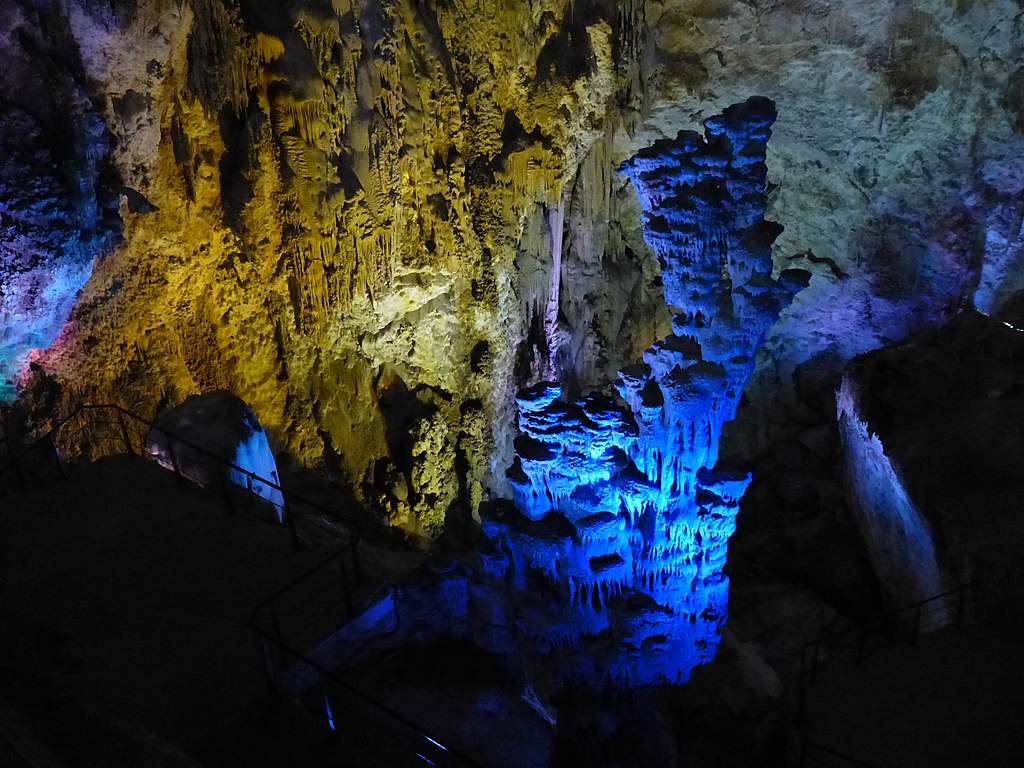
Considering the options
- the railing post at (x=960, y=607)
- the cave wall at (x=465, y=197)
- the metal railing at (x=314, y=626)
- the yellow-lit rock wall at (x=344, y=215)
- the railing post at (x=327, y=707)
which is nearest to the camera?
the railing post at (x=327, y=707)

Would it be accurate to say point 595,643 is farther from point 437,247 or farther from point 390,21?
point 390,21

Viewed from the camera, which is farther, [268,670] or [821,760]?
[821,760]

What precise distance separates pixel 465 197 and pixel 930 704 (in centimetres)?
801

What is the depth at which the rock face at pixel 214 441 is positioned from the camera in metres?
7.31

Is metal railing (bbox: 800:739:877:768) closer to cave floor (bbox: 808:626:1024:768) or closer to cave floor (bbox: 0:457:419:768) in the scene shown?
cave floor (bbox: 808:626:1024:768)

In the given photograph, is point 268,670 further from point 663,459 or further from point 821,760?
point 821,760

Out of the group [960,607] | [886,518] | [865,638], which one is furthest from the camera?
[886,518]

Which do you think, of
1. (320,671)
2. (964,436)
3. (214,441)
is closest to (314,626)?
(320,671)

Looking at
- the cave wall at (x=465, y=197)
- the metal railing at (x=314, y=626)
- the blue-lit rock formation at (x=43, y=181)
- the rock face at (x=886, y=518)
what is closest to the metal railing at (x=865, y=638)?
the rock face at (x=886, y=518)

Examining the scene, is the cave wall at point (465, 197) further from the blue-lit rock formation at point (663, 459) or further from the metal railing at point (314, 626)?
the blue-lit rock formation at point (663, 459)

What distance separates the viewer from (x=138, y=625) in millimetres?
5102

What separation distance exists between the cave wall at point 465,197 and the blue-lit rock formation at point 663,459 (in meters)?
5.19

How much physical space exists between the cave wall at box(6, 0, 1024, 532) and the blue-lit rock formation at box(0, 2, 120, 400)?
0.64 feet

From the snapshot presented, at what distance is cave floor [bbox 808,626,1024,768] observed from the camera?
555 cm
